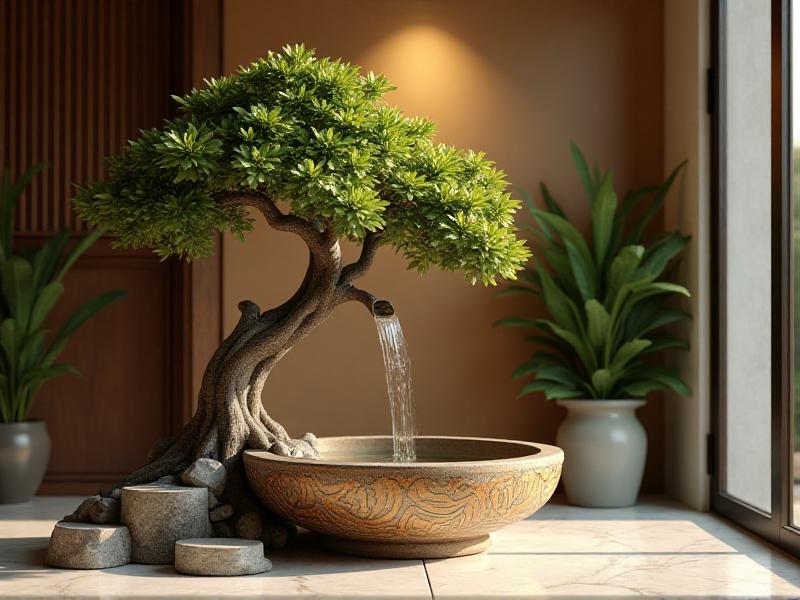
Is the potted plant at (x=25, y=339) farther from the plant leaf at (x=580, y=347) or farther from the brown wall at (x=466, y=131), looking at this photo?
the plant leaf at (x=580, y=347)

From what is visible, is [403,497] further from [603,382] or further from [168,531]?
[603,382]

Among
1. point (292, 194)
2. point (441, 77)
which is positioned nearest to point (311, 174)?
point (292, 194)

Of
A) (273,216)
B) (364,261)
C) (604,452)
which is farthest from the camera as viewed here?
(604,452)

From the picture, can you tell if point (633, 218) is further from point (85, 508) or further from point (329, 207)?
point (85, 508)

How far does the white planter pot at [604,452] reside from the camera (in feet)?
14.4

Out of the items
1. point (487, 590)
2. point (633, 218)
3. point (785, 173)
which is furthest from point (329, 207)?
point (633, 218)

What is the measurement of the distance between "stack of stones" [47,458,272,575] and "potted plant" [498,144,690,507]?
1.58m

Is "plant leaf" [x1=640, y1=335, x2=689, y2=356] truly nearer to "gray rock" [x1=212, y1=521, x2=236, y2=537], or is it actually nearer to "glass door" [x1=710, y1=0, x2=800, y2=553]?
"glass door" [x1=710, y1=0, x2=800, y2=553]

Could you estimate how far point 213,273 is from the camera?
16.0ft

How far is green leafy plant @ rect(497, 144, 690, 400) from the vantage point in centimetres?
441

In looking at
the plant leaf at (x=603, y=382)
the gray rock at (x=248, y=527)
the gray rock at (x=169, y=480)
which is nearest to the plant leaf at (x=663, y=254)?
the plant leaf at (x=603, y=382)

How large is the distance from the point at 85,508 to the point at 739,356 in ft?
7.89

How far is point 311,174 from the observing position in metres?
3.08

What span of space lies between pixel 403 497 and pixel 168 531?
72 cm
